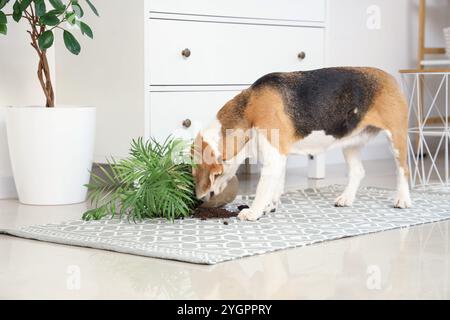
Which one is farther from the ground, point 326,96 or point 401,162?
point 326,96

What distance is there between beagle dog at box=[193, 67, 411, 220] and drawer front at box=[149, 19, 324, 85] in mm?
604

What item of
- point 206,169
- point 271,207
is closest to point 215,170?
point 206,169

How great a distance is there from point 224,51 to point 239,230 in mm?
1250

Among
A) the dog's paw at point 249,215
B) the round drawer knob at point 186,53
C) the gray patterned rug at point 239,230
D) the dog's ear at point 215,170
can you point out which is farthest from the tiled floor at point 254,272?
the round drawer knob at point 186,53

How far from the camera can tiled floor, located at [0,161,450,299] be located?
1.93 meters

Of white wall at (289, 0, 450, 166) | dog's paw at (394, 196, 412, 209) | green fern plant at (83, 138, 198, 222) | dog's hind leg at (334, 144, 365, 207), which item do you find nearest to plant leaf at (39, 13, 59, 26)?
green fern plant at (83, 138, 198, 222)

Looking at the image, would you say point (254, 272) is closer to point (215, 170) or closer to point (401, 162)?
point (215, 170)

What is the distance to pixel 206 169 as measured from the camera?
2.81 metres

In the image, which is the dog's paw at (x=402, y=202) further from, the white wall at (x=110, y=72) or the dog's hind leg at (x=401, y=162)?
the white wall at (x=110, y=72)

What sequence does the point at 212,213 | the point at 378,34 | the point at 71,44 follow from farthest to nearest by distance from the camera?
the point at 378,34
the point at 71,44
the point at 212,213

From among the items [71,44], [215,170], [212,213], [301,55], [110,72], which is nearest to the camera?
[215,170]

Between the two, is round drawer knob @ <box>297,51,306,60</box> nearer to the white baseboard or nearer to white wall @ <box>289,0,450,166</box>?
white wall @ <box>289,0,450,166</box>
